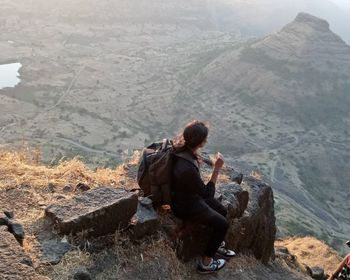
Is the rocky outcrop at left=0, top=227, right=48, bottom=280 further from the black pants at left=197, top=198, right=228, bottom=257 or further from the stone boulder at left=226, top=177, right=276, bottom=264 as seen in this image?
the stone boulder at left=226, top=177, right=276, bottom=264

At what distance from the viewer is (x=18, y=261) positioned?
460 cm

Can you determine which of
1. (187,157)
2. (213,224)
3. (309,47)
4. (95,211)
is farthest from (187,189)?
(309,47)

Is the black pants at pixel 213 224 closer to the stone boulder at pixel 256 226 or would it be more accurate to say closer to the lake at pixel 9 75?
the stone boulder at pixel 256 226

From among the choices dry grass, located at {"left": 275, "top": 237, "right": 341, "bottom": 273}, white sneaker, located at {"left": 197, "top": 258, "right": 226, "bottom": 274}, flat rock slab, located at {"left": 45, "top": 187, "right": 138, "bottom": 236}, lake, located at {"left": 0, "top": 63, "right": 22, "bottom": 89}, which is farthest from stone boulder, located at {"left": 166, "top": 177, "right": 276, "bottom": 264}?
lake, located at {"left": 0, "top": 63, "right": 22, "bottom": 89}

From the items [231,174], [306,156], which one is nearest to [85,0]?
[306,156]

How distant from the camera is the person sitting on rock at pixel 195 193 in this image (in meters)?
6.00

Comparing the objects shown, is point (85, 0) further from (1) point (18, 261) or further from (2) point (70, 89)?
(1) point (18, 261)

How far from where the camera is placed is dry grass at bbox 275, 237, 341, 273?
14.4 meters

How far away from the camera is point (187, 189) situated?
607 cm

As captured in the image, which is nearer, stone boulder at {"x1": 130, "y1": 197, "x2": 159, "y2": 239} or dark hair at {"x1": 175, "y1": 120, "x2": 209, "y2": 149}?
dark hair at {"x1": 175, "y1": 120, "x2": 209, "y2": 149}

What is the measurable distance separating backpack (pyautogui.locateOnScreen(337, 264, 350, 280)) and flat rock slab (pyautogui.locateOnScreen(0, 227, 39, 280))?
4.22 m

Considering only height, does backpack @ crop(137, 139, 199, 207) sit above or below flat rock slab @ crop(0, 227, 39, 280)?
above

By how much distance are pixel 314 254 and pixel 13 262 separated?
1224 cm

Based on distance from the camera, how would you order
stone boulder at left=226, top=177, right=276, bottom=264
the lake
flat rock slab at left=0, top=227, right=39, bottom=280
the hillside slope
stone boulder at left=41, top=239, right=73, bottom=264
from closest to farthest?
1. flat rock slab at left=0, top=227, right=39, bottom=280
2. stone boulder at left=41, top=239, right=73, bottom=264
3. the hillside slope
4. stone boulder at left=226, top=177, right=276, bottom=264
5. the lake
